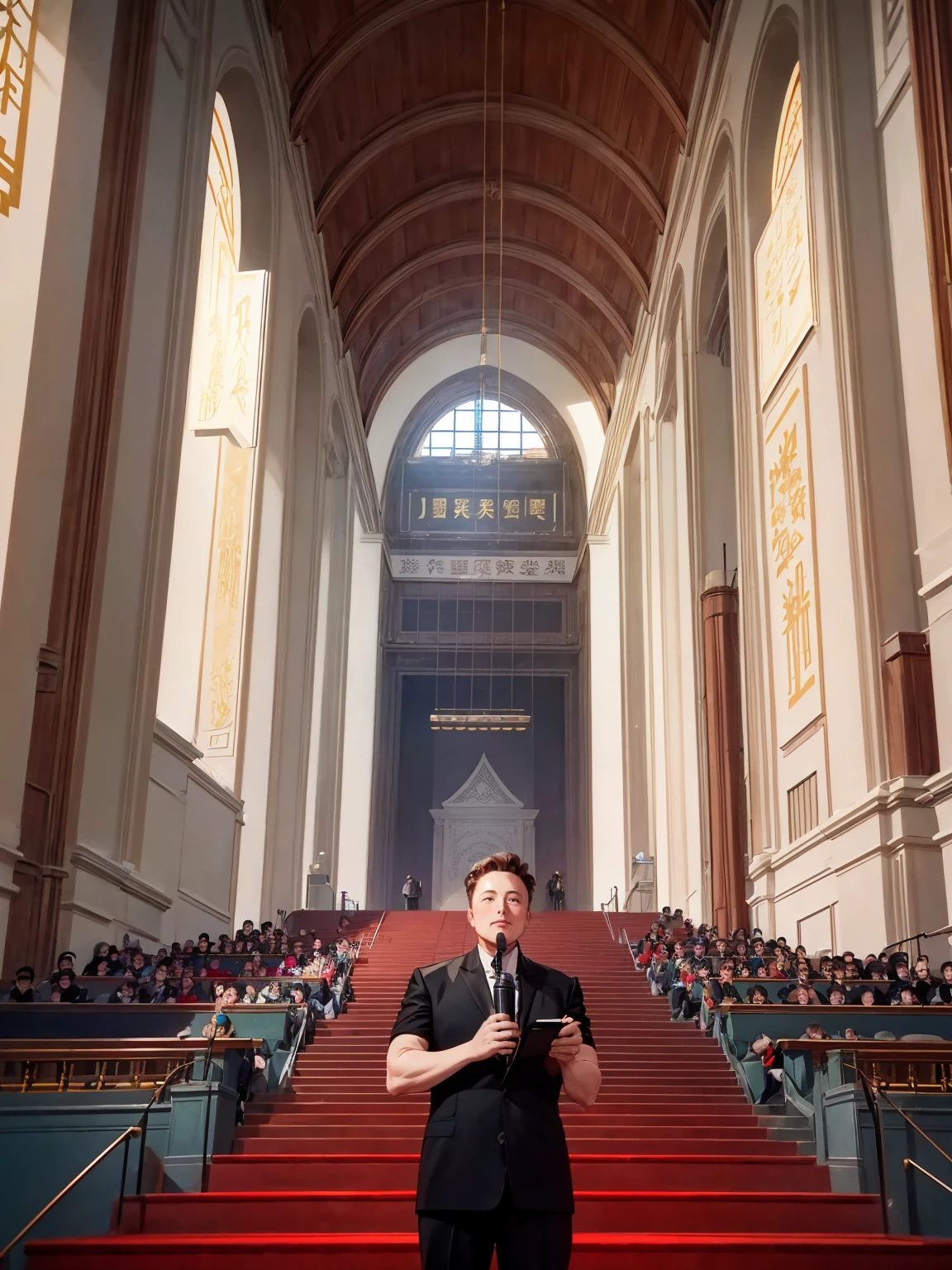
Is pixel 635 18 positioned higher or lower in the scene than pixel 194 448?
higher

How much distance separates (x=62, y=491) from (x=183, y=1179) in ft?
21.9

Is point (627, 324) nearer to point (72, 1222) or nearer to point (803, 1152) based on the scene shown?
point (803, 1152)

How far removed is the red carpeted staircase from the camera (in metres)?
4.86

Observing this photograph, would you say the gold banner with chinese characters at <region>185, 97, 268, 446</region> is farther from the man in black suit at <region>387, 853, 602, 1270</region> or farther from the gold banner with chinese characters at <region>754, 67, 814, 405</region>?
the man in black suit at <region>387, 853, 602, 1270</region>

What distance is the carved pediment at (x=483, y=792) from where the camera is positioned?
30547 millimetres

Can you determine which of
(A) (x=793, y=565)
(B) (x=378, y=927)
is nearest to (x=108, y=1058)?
(A) (x=793, y=565)

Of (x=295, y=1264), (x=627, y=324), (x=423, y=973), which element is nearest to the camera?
(x=423, y=973)

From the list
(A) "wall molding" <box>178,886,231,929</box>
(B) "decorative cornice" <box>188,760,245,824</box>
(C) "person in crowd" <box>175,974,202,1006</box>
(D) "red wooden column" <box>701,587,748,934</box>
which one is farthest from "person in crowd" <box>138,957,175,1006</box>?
(D) "red wooden column" <box>701,587,748,934</box>

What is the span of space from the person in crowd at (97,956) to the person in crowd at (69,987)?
22.0 inches

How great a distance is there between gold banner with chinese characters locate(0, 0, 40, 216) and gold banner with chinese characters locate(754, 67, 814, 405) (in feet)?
25.9

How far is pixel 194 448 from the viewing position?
719 inches

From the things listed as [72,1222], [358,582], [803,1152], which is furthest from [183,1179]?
[358,582]

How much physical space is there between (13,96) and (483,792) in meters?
22.2

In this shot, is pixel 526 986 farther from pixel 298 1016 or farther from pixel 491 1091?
pixel 298 1016
